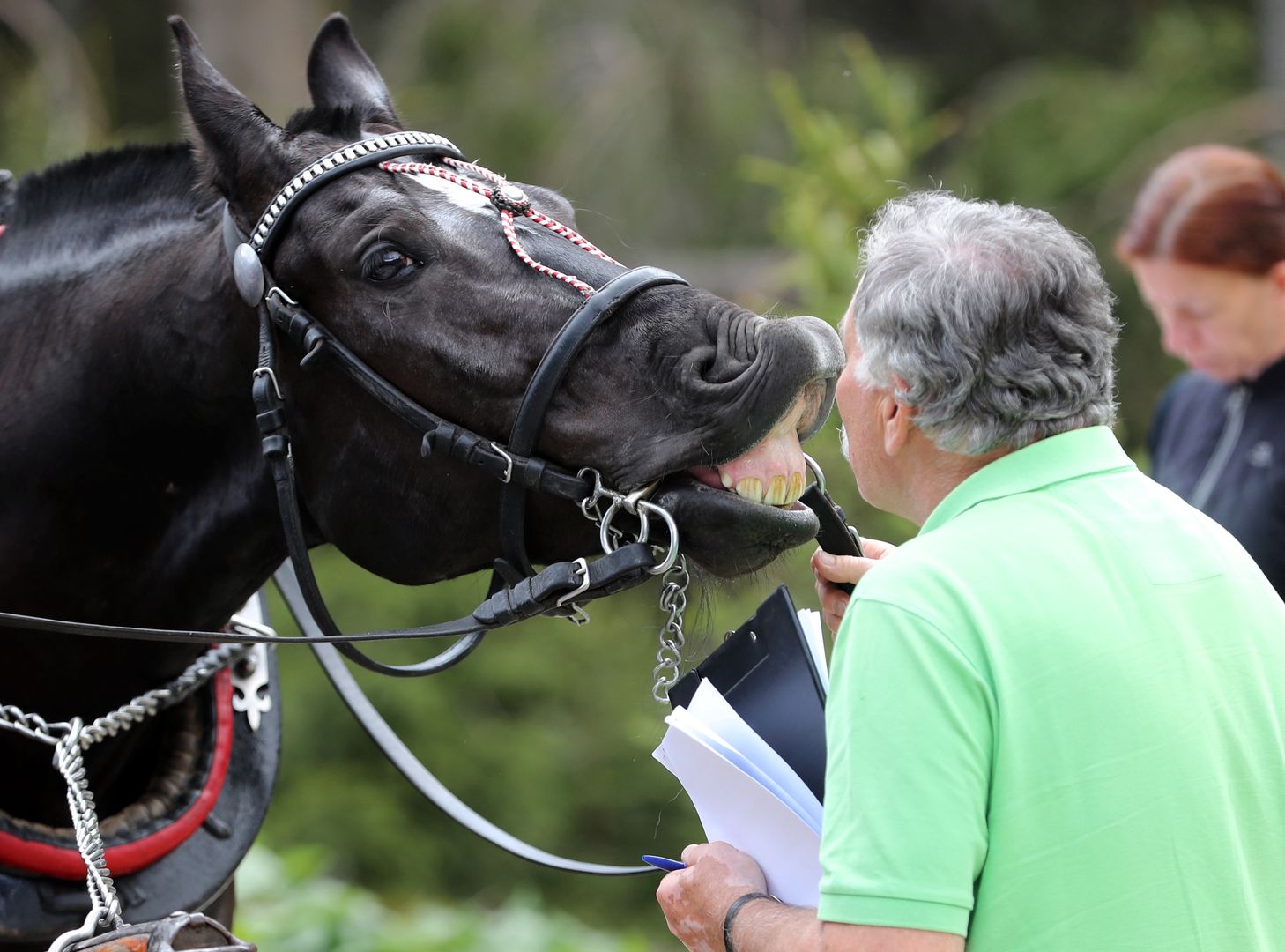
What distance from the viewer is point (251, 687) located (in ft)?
8.09

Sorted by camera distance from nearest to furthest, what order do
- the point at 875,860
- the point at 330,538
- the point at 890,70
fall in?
the point at 875,860
the point at 330,538
the point at 890,70

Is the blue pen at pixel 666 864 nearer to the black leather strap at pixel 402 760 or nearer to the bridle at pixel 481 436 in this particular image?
the bridle at pixel 481 436

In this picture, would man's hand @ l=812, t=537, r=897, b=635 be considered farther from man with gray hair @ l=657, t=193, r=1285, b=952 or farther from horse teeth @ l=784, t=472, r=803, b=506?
man with gray hair @ l=657, t=193, r=1285, b=952

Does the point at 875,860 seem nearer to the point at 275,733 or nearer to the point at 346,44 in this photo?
the point at 275,733

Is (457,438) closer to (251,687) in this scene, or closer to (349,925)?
(251,687)

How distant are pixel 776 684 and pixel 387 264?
2.68ft

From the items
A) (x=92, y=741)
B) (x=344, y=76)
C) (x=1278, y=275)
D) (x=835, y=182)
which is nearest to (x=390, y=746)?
(x=92, y=741)

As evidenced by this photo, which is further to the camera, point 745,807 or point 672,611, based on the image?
point 672,611

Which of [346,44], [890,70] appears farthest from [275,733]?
[890,70]

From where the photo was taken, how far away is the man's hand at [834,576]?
1870mm

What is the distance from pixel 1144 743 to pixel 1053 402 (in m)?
0.39

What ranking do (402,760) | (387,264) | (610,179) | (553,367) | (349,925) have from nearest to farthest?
(553,367)
(387,264)
(402,760)
(349,925)
(610,179)

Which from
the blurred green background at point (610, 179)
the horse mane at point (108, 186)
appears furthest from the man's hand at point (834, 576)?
the blurred green background at point (610, 179)

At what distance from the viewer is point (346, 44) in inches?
98.3
